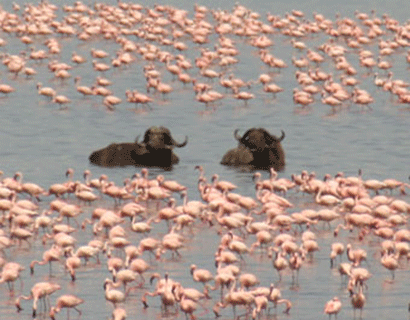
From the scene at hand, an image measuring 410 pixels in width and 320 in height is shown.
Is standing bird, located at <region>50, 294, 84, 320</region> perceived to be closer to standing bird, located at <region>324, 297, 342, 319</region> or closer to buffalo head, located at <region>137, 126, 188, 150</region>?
standing bird, located at <region>324, 297, 342, 319</region>

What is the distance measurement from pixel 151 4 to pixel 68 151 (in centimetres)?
4996

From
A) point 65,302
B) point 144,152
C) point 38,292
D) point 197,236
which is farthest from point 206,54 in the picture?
point 65,302

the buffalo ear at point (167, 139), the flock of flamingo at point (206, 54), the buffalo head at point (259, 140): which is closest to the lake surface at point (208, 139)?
the flock of flamingo at point (206, 54)

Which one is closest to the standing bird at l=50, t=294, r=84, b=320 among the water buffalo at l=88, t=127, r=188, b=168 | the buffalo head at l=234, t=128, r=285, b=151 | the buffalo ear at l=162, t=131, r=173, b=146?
the water buffalo at l=88, t=127, r=188, b=168

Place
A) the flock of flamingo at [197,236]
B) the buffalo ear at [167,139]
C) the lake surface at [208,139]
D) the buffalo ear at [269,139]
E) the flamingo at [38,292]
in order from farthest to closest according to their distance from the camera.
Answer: the buffalo ear at [167,139] < the buffalo ear at [269,139] < the lake surface at [208,139] < the flock of flamingo at [197,236] < the flamingo at [38,292]

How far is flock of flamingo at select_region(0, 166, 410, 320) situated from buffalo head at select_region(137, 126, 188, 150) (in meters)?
3.24

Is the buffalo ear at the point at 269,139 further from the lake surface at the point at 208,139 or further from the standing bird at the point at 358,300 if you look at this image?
the standing bird at the point at 358,300

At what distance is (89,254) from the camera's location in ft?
113

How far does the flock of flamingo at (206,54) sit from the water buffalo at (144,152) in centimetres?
1071

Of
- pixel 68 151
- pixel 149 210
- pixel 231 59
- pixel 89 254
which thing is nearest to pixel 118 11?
pixel 231 59

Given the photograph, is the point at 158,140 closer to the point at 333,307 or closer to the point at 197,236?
the point at 197,236

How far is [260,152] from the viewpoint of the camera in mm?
48969

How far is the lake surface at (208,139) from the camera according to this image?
109ft

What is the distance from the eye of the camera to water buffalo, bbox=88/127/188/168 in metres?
48.9
